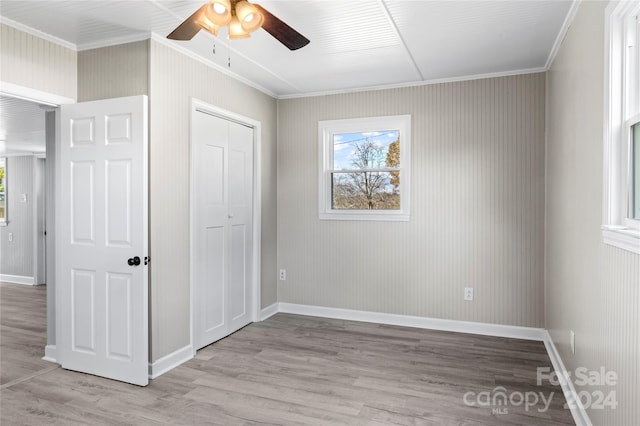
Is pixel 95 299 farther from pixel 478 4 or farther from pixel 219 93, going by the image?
pixel 478 4

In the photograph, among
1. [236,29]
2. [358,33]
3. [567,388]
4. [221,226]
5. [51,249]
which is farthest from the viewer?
[221,226]

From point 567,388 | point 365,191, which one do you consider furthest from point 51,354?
point 567,388

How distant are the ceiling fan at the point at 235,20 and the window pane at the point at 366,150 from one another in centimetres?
239

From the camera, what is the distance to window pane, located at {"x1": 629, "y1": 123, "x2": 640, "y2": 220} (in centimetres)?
178

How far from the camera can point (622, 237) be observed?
1.67 meters

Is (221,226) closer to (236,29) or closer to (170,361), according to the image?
(170,361)

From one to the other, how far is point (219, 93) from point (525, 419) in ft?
11.3

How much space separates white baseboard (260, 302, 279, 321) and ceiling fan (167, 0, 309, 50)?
314 cm

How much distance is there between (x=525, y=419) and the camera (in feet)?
8.10

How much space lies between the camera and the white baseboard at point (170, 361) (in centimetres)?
304

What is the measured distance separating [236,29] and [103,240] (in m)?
1.86

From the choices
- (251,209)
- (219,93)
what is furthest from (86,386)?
(219,93)

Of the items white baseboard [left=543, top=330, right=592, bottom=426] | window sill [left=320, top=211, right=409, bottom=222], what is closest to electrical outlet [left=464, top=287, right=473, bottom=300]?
white baseboard [left=543, top=330, right=592, bottom=426]

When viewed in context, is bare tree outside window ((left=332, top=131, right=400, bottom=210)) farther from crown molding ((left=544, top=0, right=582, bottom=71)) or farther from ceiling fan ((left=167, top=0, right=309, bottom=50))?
ceiling fan ((left=167, top=0, right=309, bottom=50))
